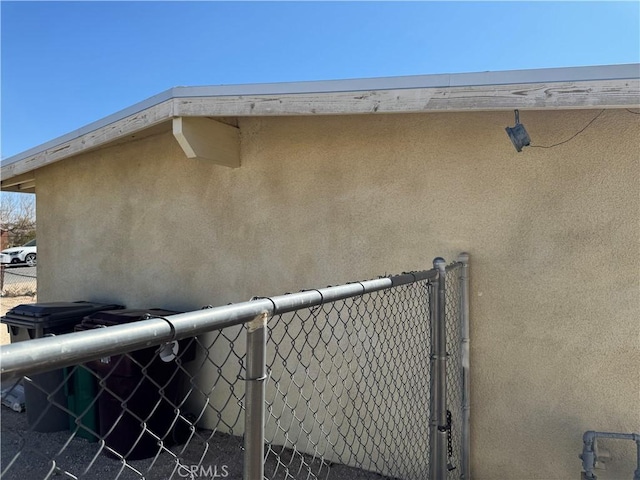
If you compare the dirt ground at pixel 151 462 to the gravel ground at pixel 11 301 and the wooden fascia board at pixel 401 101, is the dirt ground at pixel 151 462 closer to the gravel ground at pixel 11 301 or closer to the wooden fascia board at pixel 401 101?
the wooden fascia board at pixel 401 101

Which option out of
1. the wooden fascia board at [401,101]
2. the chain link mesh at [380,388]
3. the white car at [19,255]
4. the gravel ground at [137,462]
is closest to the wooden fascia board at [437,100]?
the wooden fascia board at [401,101]

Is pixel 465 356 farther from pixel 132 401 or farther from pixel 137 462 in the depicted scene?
pixel 137 462

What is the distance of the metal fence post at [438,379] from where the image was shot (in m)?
2.46

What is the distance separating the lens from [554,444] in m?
3.41

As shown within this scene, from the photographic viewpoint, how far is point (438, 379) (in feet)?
8.29

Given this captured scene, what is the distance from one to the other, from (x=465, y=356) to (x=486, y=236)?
101 centimetres

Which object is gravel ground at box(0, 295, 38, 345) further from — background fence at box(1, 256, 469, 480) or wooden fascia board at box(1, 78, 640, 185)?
wooden fascia board at box(1, 78, 640, 185)

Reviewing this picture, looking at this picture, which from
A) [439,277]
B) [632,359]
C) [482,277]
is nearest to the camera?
[439,277]

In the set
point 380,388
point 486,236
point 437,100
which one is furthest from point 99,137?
point 486,236


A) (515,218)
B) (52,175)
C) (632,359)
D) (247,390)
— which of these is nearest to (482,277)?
(515,218)

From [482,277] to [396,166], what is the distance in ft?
4.11

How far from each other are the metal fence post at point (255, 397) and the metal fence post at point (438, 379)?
1.49 metres

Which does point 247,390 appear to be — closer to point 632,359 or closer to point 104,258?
point 632,359

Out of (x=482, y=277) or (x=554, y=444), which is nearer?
(x=554, y=444)
